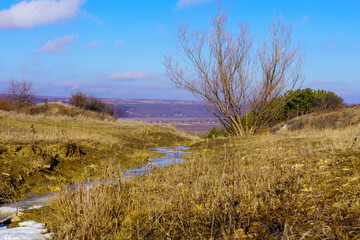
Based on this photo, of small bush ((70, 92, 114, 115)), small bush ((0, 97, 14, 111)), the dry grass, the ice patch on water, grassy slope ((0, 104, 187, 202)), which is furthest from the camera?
small bush ((70, 92, 114, 115))

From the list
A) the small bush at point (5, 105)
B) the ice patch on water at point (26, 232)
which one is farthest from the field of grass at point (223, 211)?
the small bush at point (5, 105)

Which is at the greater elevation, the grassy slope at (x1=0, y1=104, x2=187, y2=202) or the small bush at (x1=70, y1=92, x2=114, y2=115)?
the small bush at (x1=70, y1=92, x2=114, y2=115)

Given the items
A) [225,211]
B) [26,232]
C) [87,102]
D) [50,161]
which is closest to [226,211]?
[225,211]

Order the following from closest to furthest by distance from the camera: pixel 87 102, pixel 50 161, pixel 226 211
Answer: pixel 226 211 → pixel 50 161 → pixel 87 102

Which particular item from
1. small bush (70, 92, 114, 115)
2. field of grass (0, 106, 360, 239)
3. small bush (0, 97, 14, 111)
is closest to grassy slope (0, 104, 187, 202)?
field of grass (0, 106, 360, 239)

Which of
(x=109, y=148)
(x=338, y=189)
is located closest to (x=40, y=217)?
(x=338, y=189)

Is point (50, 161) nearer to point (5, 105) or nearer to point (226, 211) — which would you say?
point (226, 211)

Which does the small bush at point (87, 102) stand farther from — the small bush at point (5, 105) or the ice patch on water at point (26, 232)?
the ice patch on water at point (26, 232)

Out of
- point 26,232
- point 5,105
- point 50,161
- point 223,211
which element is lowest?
point 26,232

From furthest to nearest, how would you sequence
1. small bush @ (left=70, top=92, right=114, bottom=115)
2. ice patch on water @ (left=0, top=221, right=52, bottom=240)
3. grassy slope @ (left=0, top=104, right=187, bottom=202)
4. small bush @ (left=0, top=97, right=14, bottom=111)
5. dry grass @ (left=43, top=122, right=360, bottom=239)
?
small bush @ (left=70, top=92, right=114, bottom=115) → small bush @ (left=0, top=97, right=14, bottom=111) → grassy slope @ (left=0, top=104, right=187, bottom=202) → ice patch on water @ (left=0, top=221, right=52, bottom=240) → dry grass @ (left=43, top=122, right=360, bottom=239)

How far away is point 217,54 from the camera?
13016mm

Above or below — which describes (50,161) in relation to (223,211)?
above

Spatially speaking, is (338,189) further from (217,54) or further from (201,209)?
(217,54)

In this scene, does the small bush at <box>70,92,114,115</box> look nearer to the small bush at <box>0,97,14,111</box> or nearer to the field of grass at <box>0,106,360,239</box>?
the small bush at <box>0,97,14,111</box>
